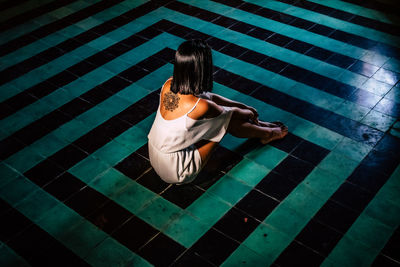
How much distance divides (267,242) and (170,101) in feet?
4.73

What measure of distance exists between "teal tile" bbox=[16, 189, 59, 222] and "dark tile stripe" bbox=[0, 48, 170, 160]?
70cm

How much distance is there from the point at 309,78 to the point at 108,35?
122 inches

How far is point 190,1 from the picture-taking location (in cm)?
696

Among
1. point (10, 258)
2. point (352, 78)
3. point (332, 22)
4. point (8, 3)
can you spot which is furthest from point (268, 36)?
point (8, 3)

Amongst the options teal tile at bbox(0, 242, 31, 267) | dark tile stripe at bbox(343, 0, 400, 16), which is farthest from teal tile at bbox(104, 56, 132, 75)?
dark tile stripe at bbox(343, 0, 400, 16)

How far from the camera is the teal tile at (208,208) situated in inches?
139

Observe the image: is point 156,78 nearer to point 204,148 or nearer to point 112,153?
point 112,153

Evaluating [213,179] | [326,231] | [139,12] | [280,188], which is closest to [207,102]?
[213,179]

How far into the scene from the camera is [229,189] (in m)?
3.78

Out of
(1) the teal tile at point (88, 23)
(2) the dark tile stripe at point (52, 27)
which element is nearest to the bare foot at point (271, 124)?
(1) the teal tile at point (88, 23)

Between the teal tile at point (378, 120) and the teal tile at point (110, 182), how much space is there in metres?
2.72

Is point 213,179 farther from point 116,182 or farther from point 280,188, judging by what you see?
point 116,182

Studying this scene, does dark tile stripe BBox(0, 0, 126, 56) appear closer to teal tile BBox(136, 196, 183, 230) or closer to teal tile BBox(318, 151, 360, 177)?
teal tile BBox(136, 196, 183, 230)

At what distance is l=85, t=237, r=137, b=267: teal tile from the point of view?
10.6 ft
